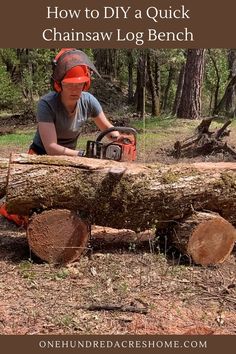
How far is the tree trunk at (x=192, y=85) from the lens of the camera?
13938mm

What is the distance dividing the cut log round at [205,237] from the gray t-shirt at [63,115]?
60.7 inches

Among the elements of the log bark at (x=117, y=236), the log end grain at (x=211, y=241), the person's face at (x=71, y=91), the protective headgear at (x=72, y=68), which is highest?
the protective headgear at (x=72, y=68)

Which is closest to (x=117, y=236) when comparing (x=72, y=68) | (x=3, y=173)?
(x=3, y=173)

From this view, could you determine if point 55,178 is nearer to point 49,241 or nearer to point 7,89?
point 49,241

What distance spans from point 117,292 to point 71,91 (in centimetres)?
197

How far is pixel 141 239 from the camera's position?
507 cm

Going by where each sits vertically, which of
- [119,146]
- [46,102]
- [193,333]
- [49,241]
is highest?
[46,102]

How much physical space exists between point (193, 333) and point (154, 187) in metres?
1.41

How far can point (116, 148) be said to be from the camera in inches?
182

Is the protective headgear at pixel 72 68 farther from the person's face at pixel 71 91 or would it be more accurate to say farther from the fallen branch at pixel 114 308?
the fallen branch at pixel 114 308

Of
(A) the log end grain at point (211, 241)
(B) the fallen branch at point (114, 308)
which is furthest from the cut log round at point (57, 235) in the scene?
(A) the log end grain at point (211, 241)

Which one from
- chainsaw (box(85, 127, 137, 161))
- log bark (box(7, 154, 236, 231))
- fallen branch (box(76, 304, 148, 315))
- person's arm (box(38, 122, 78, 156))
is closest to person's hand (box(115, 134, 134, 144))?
chainsaw (box(85, 127, 137, 161))

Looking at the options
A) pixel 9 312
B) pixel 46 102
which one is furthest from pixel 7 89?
pixel 9 312
